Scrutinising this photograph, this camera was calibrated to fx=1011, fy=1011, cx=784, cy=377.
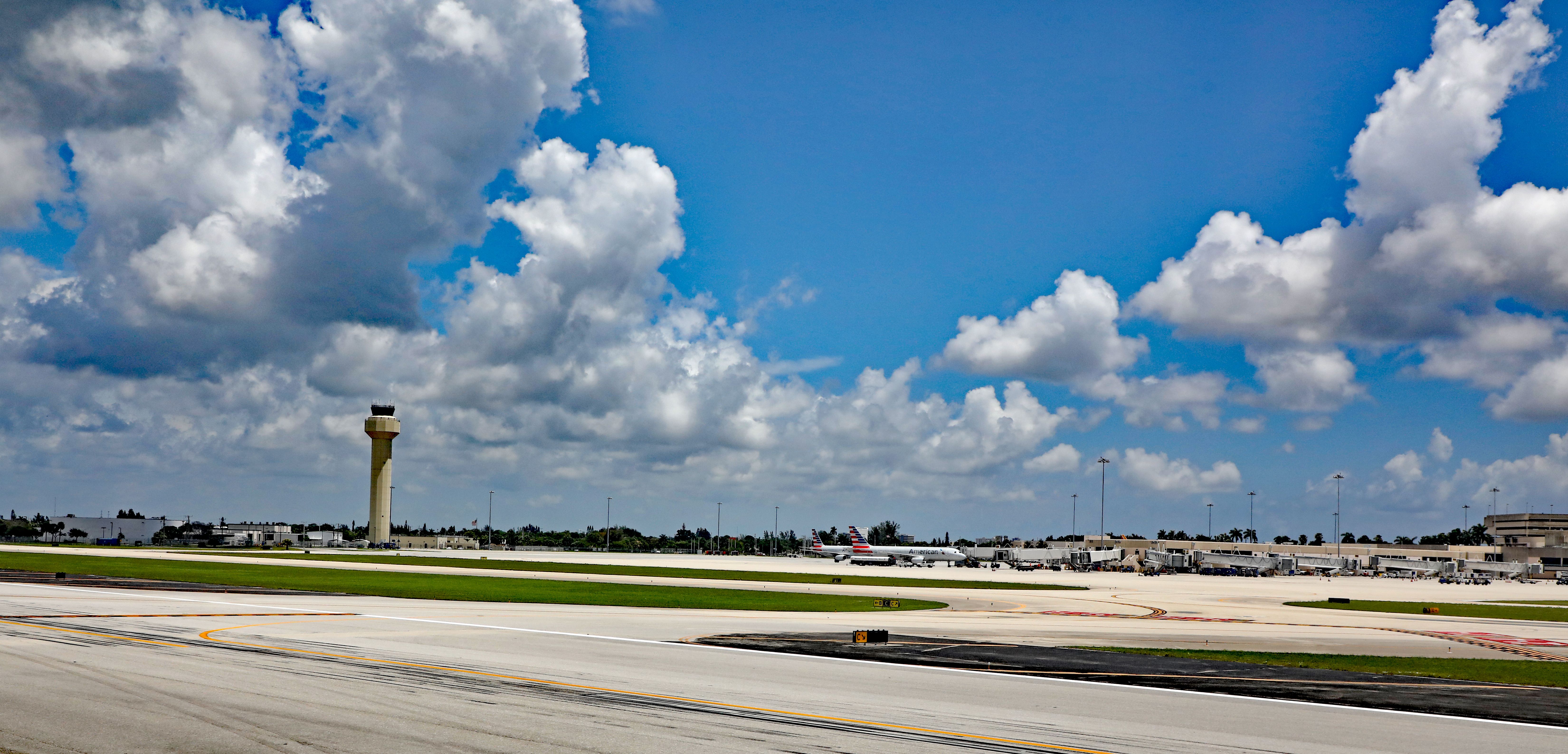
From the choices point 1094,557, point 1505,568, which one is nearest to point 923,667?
point 1094,557

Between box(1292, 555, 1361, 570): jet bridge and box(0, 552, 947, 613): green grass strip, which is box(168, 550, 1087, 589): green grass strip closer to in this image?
box(0, 552, 947, 613): green grass strip

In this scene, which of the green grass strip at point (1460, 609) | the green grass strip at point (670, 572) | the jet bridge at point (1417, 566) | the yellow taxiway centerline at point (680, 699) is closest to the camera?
the yellow taxiway centerline at point (680, 699)

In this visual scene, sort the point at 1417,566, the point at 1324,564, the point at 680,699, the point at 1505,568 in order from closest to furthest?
1. the point at 680,699
2. the point at 1417,566
3. the point at 1505,568
4. the point at 1324,564

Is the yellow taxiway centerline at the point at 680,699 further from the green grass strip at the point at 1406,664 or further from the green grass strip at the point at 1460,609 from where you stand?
the green grass strip at the point at 1460,609

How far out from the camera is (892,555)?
16450 cm

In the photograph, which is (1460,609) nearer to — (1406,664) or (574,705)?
(1406,664)

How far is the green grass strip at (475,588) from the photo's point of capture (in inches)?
1892

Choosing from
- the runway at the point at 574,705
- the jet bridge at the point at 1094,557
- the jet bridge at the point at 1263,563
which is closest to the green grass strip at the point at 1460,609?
the runway at the point at 574,705

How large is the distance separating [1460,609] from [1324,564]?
116866 millimetres

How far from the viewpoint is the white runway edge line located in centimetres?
1761

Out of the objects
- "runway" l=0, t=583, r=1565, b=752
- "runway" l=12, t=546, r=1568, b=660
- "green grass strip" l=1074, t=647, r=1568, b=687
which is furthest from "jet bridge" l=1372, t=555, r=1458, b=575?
"runway" l=0, t=583, r=1565, b=752

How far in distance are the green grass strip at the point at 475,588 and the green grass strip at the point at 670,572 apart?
60.1 feet

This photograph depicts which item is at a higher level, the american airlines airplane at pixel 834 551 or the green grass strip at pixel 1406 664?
the green grass strip at pixel 1406 664

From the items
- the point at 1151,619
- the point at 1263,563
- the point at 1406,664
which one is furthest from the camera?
the point at 1263,563
